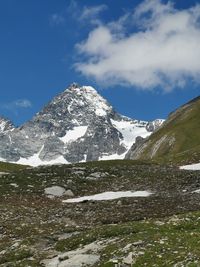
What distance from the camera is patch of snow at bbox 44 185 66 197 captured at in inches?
2374

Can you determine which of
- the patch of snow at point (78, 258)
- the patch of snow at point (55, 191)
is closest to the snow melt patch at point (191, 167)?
the patch of snow at point (55, 191)

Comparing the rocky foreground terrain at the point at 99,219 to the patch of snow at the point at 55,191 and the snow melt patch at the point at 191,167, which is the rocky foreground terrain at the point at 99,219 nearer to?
the patch of snow at the point at 55,191

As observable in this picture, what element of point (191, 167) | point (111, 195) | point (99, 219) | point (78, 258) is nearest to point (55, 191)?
point (111, 195)

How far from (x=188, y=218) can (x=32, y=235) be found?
11400 mm

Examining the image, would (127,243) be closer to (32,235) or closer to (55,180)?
(32,235)

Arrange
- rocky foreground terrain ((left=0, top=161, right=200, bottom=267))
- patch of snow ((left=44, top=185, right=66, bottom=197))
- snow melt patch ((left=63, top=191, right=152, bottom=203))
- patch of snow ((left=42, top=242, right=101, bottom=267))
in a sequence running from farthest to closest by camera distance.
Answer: patch of snow ((left=44, top=185, right=66, bottom=197)) → snow melt patch ((left=63, top=191, right=152, bottom=203)) → rocky foreground terrain ((left=0, top=161, right=200, bottom=267)) → patch of snow ((left=42, top=242, right=101, bottom=267))

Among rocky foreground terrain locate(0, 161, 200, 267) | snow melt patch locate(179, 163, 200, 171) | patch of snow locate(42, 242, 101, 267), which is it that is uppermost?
snow melt patch locate(179, 163, 200, 171)

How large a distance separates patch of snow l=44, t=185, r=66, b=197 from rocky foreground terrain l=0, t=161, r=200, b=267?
116 mm

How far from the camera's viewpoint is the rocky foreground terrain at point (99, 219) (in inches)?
1208

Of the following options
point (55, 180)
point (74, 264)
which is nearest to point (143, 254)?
point (74, 264)

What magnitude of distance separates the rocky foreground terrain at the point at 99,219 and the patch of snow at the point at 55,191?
4.6 inches

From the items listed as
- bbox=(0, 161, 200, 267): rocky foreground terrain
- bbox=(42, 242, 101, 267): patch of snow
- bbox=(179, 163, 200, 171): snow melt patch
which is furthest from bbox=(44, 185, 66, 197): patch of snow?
bbox=(42, 242, 101, 267): patch of snow

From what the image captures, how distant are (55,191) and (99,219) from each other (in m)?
17.5

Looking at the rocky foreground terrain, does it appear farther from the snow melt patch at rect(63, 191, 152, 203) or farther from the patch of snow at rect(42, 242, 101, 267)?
the snow melt patch at rect(63, 191, 152, 203)
